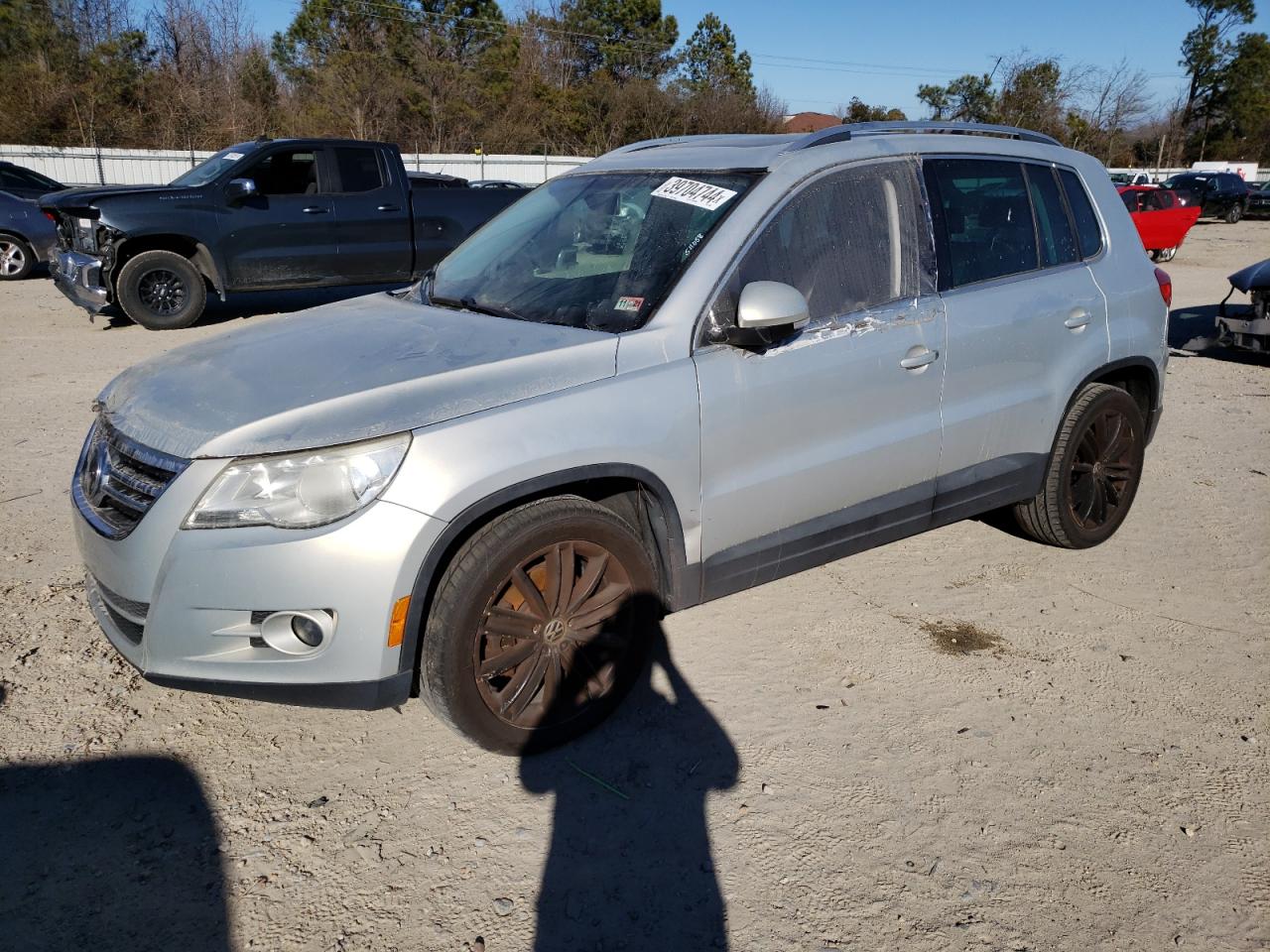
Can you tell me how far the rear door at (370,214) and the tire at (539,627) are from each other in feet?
29.2

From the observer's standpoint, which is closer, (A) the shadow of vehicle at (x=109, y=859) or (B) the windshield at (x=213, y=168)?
(A) the shadow of vehicle at (x=109, y=859)

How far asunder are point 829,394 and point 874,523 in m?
0.64

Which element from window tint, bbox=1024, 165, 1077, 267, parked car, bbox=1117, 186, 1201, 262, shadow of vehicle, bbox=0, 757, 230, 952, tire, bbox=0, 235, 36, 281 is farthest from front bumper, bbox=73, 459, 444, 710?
parked car, bbox=1117, 186, 1201, 262

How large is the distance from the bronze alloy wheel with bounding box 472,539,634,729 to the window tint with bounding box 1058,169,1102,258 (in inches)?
111

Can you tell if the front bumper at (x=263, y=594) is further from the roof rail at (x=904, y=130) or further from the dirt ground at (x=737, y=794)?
the roof rail at (x=904, y=130)

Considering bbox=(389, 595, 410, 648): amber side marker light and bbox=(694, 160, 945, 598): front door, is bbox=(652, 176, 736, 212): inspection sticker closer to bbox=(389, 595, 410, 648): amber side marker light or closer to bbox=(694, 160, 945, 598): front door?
bbox=(694, 160, 945, 598): front door

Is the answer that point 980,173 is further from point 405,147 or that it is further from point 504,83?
point 504,83

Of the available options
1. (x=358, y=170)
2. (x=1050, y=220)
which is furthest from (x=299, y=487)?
(x=358, y=170)

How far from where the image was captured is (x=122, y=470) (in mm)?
3027

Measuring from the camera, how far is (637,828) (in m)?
2.89

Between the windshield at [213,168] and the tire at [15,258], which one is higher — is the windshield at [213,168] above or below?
above

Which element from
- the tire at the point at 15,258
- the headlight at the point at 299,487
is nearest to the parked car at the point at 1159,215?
the tire at the point at 15,258

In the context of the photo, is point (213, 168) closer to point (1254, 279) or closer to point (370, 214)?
point (370, 214)

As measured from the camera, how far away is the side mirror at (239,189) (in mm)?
10086
